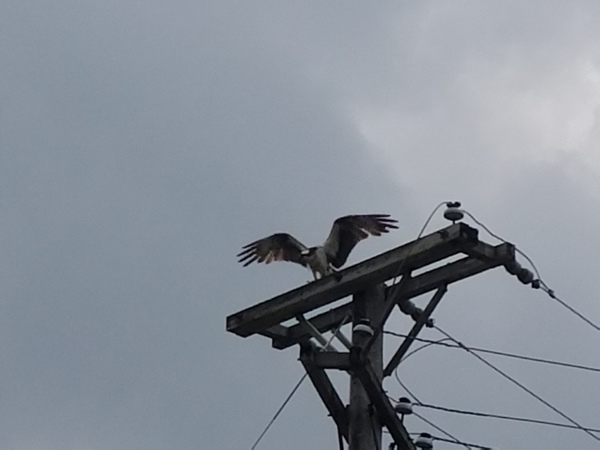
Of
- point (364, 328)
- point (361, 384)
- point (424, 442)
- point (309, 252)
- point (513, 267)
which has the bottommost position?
point (424, 442)

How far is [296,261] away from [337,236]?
0.76 meters

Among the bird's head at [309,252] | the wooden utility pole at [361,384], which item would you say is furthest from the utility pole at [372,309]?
the bird's head at [309,252]

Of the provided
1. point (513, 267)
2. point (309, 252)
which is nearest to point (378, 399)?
A: point (513, 267)

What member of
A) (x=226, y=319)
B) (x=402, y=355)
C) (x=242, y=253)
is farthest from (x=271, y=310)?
(x=242, y=253)

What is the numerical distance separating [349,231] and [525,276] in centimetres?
211

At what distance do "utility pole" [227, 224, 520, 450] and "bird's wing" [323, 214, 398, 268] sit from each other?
1379mm

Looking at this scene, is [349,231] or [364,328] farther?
[349,231]

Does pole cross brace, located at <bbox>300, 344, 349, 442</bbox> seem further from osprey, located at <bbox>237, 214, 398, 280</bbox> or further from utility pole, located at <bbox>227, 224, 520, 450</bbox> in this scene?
osprey, located at <bbox>237, 214, 398, 280</bbox>

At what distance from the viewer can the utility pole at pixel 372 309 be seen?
8.20 metres

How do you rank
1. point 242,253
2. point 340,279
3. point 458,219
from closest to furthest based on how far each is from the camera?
point 458,219, point 340,279, point 242,253

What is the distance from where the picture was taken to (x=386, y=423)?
27.5 ft

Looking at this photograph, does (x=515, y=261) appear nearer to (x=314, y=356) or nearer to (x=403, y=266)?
(x=403, y=266)

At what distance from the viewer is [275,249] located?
1105cm

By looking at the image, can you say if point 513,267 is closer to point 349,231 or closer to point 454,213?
point 454,213
